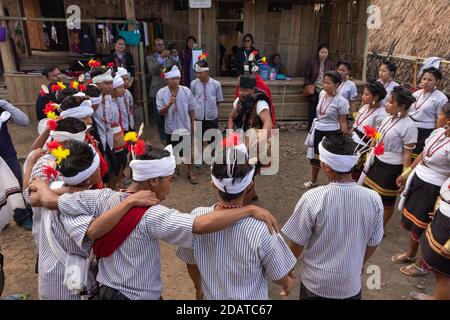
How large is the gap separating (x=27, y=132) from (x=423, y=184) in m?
7.45

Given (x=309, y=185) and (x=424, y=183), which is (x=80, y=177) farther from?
(x=309, y=185)

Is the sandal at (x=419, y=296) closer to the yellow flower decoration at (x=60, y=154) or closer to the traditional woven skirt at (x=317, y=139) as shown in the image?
the traditional woven skirt at (x=317, y=139)

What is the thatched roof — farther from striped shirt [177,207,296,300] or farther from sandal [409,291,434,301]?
striped shirt [177,207,296,300]

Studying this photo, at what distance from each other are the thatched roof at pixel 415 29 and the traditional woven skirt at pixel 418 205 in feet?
20.0

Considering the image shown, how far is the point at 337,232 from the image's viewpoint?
7.00 ft

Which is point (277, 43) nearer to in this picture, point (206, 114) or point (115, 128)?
point (206, 114)

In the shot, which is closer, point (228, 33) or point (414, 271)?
point (414, 271)

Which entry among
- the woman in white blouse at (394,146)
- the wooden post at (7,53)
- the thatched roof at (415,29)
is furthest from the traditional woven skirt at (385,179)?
the wooden post at (7,53)

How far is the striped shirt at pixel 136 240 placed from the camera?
178cm

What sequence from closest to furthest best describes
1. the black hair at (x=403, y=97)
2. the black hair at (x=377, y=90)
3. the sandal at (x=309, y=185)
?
the black hair at (x=403, y=97), the black hair at (x=377, y=90), the sandal at (x=309, y=185)

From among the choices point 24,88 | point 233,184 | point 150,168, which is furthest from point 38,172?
point 24,88

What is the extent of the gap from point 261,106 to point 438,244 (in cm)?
221

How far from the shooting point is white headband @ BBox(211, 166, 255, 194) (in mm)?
1792

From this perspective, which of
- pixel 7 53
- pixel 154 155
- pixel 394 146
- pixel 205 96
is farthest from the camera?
pixel 7 53
